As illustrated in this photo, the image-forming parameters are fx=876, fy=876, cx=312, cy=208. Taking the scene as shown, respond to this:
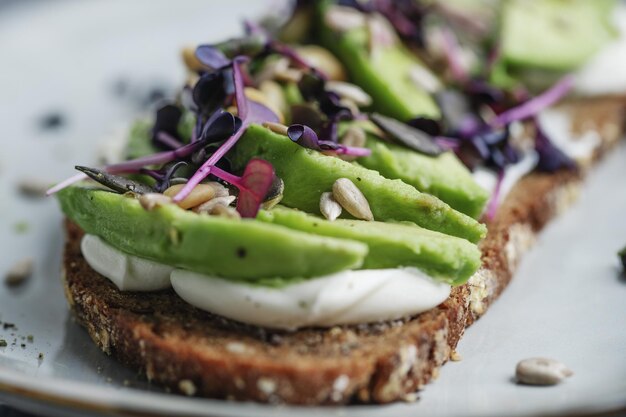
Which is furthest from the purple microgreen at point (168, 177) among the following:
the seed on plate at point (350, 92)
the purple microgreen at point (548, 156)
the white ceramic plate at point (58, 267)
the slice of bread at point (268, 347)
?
the purple microgreen at point (548, 156)

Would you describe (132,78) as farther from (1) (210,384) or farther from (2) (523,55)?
(1) (210,384)

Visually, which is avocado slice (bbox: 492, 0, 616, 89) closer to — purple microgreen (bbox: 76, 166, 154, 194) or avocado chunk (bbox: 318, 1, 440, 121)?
avocado chunk (bbox: 318, 1, 440, 121)

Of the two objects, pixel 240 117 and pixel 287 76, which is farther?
pixel 287 76

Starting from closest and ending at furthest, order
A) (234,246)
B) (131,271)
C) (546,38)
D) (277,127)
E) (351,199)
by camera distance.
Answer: (234,246)
(351,199)
(131,271)
(277,127)
(546,38)

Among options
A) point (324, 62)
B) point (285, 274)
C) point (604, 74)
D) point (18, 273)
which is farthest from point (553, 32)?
point (18, 273)

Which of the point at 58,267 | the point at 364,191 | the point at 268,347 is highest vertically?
the point at 364,191

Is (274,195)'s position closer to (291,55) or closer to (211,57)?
(211,57)
